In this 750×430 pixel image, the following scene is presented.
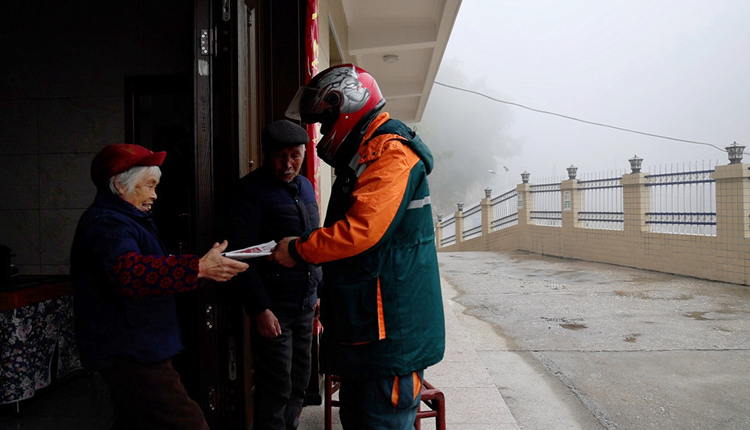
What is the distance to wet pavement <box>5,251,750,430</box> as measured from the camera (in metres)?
3.55

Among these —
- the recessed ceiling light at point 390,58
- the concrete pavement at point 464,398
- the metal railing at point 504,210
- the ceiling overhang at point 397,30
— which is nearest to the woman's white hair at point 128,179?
the concrete pavement at point 464,398

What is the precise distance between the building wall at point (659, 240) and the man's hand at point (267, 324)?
9612mm

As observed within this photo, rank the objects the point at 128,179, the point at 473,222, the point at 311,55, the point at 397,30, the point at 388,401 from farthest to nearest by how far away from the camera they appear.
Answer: the point at 473,222 < the point at 397,30 < the point at 311,55 < the point at 128,179 < the point at 388,401

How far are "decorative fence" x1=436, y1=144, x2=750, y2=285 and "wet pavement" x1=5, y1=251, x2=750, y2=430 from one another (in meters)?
1.00

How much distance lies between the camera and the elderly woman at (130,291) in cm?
167

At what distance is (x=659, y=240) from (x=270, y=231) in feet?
36.0

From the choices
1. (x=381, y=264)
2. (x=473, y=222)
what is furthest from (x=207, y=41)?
(x=473, y=222)

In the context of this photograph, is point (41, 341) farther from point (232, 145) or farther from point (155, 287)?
point (155, 287)

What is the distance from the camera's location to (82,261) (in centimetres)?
173

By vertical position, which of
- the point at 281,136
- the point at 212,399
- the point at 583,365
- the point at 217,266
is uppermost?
the point at 281,136

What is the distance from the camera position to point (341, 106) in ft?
6.17

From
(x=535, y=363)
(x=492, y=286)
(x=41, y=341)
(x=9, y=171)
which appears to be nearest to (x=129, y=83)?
(x=9, y=171)

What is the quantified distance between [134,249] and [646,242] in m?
12.0

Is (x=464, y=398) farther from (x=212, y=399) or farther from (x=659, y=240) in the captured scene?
(x=659, y=240)
